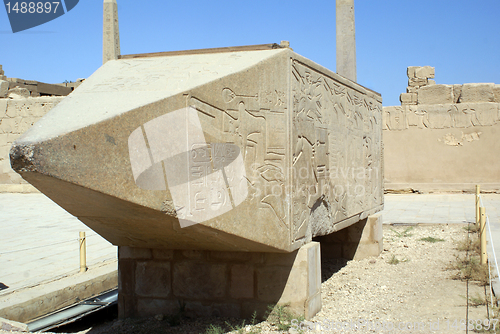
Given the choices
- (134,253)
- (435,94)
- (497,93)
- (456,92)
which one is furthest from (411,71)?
(134,253)

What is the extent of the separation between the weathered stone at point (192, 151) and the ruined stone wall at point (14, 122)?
9.79m

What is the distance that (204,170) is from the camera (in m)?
2.56

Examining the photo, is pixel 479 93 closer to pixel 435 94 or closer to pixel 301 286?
pixel 435 94

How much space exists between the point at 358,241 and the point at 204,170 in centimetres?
350

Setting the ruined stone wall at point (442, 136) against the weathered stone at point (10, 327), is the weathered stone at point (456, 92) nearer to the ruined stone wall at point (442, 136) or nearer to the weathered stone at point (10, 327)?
the ruined stone wall at point (442, 136)

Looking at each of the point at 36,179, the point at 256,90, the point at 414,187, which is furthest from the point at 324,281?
the point at 414,187

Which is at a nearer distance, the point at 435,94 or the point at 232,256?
the point at 232,256

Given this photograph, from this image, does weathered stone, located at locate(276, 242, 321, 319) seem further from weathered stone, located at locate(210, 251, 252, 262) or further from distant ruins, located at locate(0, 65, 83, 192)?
distant ruins, located at locate(0, 65, 83, 192)

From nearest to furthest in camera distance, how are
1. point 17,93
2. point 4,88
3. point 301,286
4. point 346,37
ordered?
point 301,286
point 346,37
point 4,88
point 17,93

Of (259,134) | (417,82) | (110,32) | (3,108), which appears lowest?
(259,134)

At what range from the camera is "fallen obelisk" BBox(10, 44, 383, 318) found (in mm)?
2215

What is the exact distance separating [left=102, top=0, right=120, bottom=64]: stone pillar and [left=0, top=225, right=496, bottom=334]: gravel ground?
4.68 metres

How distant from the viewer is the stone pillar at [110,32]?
23.5 feet

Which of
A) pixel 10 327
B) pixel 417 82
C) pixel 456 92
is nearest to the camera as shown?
pixel 10 327
